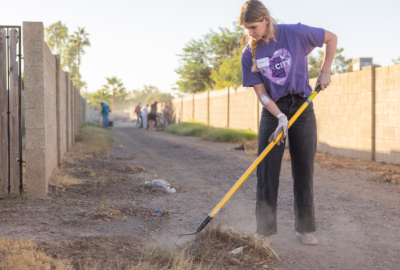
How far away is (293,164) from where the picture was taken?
10.3 feet

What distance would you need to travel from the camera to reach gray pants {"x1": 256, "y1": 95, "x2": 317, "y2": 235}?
3.00 m

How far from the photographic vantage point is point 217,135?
47.8ft

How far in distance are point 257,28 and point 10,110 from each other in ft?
10.6

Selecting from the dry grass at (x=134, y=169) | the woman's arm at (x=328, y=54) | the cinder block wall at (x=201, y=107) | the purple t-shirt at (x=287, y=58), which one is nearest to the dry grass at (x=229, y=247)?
the purple t-shirt at (x=287, y=58)

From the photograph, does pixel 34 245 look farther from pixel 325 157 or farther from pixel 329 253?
pixel 325 157

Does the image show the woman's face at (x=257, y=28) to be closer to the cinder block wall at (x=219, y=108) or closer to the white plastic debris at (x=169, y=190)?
the white plastic debris at (x=169, y=190)

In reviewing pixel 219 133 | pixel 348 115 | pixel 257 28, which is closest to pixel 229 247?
pixel 257 28

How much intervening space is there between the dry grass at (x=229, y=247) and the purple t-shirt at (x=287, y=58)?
3.60 ft

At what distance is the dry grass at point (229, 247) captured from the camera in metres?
2.76

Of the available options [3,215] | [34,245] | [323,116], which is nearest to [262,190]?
[34,245]

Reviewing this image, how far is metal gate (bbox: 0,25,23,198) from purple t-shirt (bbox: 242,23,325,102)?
122 inches

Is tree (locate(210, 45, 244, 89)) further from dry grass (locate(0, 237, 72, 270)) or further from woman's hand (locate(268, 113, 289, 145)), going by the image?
dry grass (locate(0, 237, 72, 270))

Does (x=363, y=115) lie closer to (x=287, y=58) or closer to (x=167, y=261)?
(x=287, y=58)

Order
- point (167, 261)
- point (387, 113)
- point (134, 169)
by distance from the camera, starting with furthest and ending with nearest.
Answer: point (387, 113) → point (134, 169) → point (167, 261)
